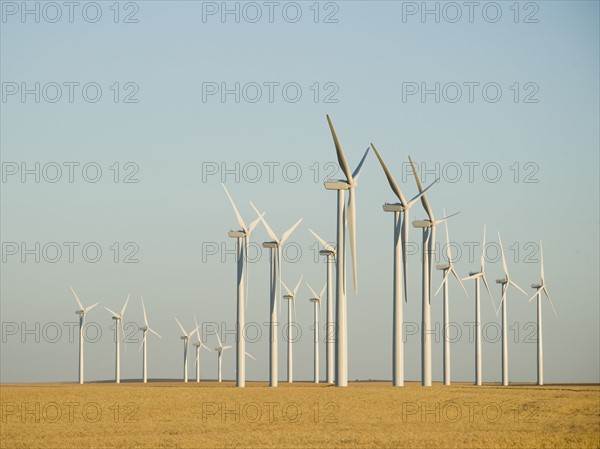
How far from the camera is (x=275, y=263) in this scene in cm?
11681

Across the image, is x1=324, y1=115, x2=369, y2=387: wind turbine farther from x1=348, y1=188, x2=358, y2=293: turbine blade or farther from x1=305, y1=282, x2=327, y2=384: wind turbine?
x1=305, y1=282, x2=327, y2=384: wind turbine

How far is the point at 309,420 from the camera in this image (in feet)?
226

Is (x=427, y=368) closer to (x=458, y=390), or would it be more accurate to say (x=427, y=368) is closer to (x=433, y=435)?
(x=458, y=390)

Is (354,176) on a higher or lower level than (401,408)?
higher

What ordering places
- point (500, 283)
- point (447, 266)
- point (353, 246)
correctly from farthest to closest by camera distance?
point (500, 283) → point (447, 266) → point (353, 246)

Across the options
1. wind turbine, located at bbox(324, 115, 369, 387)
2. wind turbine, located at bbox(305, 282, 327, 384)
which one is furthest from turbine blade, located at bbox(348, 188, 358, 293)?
wind turbine, located at bbox(305, 282, 327, 384)

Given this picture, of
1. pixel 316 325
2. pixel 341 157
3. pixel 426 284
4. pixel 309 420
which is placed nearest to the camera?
pixel 309 420

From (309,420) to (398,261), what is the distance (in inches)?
1224

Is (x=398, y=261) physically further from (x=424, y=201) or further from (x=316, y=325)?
(x=316, y=325)

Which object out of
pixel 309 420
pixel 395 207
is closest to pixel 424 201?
pixel 395 207

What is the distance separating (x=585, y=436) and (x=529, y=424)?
6.48 meters

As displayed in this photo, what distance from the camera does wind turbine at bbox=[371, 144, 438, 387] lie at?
314 ft

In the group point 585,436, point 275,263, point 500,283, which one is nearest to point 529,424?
point 585,436

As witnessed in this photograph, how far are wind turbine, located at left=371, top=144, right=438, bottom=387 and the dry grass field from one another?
8.22 m
